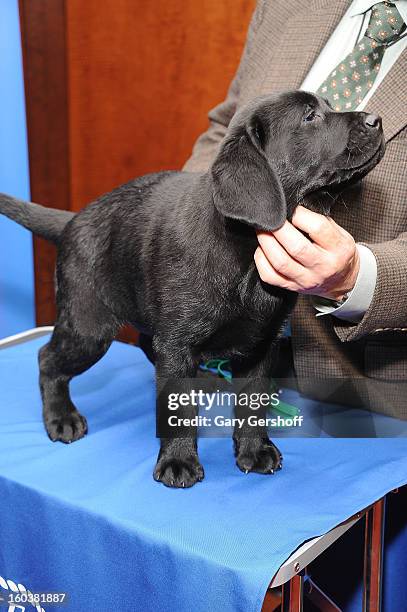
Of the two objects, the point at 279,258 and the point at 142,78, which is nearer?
the point at 279,258

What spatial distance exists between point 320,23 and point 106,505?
4.25 ft

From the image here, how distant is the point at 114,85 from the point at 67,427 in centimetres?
223

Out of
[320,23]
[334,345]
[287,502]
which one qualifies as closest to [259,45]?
[320,23]

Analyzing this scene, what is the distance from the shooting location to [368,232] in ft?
5.22

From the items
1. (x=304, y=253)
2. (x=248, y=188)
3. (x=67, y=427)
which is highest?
(x=248, y=188)

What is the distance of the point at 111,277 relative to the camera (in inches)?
58.6

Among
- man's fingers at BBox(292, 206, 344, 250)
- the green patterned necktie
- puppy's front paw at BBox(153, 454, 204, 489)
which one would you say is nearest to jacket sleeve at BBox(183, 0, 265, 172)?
the green patterned necktie

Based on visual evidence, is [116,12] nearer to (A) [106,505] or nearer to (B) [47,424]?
(B) [47,424]

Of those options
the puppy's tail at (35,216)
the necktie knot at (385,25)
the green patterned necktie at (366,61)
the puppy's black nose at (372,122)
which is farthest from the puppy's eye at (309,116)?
the puppy's tail at (35,216)

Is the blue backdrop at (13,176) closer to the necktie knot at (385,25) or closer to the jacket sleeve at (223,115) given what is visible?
the jacket sleeve at (223,115)

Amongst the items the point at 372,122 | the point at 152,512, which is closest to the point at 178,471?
the point at 152,512

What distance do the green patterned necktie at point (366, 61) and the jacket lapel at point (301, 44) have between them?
15cm

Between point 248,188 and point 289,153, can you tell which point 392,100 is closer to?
point 289,153

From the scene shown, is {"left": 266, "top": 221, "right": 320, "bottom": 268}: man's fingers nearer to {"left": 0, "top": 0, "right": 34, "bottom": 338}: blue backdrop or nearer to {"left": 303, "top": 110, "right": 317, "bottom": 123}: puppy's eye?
{"left": 303, "top": 110, "right": 317, "bottom": 123}: puppy's eye
